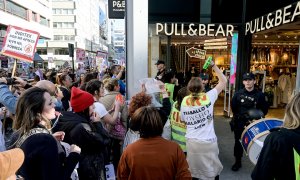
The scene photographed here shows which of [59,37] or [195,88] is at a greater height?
[59,37]

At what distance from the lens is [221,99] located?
1410 centimetres

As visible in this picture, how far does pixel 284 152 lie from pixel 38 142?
1.91 m

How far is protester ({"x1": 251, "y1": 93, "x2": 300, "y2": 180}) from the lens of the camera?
6.60 ft

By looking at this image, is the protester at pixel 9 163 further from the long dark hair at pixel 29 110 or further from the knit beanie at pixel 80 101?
the knit beanie at pixel 80 101

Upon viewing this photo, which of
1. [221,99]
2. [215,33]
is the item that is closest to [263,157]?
[215,33]

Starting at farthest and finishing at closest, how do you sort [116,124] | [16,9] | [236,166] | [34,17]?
[34,17] < [16,9] < [236,166] < [116,124]

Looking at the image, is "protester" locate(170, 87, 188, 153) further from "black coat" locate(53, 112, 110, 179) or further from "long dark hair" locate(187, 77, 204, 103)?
"black coat" locate(53, 112, 110, 179)

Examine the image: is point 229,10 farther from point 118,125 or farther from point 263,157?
point 263,157

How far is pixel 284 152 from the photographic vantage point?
6.64 ft

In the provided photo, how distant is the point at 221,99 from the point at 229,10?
5.51 metres

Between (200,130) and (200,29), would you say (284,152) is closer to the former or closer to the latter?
(200,130)

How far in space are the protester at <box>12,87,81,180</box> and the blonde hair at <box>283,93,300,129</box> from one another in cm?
186

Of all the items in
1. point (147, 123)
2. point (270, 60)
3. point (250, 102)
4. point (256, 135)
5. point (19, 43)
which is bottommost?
point (256, 135)

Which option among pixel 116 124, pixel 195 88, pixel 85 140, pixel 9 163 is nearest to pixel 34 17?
pixel 116 124
